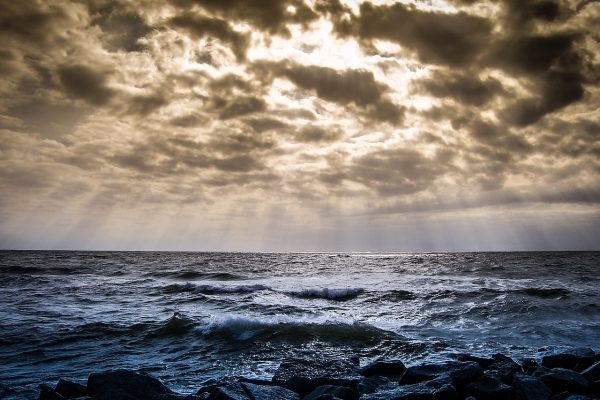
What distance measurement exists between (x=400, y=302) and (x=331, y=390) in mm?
13357

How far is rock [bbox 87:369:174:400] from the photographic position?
6.10 metres

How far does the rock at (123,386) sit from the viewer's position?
610 centimetres

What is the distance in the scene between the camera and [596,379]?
22.5 feet

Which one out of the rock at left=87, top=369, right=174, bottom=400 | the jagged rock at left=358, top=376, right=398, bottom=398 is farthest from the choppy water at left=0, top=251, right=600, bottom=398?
the jagged rock at left=358, top=376, right=398, bottom=398

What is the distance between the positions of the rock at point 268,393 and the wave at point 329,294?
603 inches

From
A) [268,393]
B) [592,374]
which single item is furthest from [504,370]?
[268,393]

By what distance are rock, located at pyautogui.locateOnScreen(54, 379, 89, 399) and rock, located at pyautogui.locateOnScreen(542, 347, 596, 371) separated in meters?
9.15

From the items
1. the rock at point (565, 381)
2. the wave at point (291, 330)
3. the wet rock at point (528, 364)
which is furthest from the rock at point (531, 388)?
the wave at point (291, 330)

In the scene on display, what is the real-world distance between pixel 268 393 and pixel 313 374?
169 cm

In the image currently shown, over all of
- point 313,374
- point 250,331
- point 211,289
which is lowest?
point 211,289

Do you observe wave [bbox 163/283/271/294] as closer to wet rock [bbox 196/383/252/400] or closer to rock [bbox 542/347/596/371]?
wet rock [bbox 196/383/252/400]

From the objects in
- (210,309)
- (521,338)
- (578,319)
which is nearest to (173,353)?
(210,309)

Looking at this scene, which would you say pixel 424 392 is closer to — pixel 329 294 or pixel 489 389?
pixel 489 389

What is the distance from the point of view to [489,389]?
6254mm
